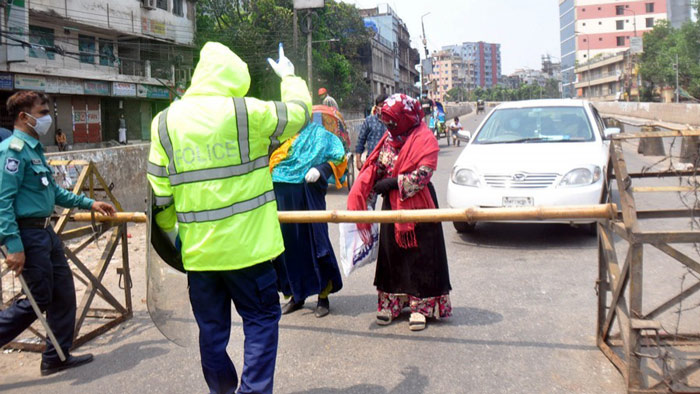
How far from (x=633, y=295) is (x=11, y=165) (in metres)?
3.71

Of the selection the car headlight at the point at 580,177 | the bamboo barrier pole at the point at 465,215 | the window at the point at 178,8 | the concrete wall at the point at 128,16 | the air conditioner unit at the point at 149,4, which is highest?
the window at the point at 178,8

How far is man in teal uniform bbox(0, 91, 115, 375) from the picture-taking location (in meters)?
3.76

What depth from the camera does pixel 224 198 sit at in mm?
2848

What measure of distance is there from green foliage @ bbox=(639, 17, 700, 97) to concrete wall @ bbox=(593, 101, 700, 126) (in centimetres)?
650

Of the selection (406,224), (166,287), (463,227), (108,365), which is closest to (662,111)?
(463,227)

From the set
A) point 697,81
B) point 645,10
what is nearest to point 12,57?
point 697,81

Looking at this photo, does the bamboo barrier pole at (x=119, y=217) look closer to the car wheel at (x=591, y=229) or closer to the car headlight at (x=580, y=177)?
the car headlight at (x=580, y=177)

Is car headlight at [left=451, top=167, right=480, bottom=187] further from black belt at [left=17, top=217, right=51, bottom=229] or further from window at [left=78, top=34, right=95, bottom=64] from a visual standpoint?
window at [left=78, top=34, right=95, bottom=64]

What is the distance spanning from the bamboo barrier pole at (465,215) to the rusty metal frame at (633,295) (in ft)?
0.58

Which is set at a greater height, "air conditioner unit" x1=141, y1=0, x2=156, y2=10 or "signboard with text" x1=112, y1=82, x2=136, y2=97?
"air conditioner unit" x1=141, y1=0, x2=156, y2=10

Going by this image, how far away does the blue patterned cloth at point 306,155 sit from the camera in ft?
16.6

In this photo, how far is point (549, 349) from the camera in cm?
413

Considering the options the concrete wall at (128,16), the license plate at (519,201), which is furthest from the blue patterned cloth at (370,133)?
the concrete wall at (128,16)

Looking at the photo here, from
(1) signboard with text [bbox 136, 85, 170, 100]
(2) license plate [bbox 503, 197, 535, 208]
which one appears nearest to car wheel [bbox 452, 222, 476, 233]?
(2) license plate [bbox 503, 197, 535, 208]
